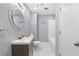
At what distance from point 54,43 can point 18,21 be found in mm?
694

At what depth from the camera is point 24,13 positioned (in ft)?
5.39

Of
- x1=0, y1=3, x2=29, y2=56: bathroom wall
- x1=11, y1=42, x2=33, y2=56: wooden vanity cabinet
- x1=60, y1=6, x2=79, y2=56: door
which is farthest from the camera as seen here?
x1=60, y1=6, x2=79, y2=56: door

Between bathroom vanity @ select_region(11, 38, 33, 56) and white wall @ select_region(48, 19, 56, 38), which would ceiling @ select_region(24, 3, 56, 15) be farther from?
bathroom vanity @ select_region(11, 38, 33, 56)

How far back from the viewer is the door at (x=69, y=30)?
1489 millimetres

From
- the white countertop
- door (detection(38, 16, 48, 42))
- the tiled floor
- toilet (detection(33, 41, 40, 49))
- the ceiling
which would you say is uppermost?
the ceiling

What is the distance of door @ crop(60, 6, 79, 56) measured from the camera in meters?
1.49

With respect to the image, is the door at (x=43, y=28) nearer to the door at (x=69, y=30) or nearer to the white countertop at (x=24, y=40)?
the white countertop at (x=24, y=40)

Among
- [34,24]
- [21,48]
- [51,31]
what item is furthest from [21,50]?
[51,31]

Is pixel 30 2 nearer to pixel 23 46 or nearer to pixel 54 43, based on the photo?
pixel 23 46

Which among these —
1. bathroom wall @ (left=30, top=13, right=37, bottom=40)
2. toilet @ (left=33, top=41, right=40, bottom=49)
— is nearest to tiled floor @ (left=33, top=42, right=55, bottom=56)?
toilet @ (left=33, top=41, right=40, bottom=49)

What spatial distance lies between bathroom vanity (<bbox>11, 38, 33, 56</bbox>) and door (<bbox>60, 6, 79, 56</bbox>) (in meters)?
0.54

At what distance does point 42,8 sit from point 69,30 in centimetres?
58

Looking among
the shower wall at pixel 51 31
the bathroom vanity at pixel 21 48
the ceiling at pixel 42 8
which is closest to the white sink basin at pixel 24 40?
the bathroom vanity at pixel 21 48

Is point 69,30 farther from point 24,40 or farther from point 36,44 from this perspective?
point 24,40
